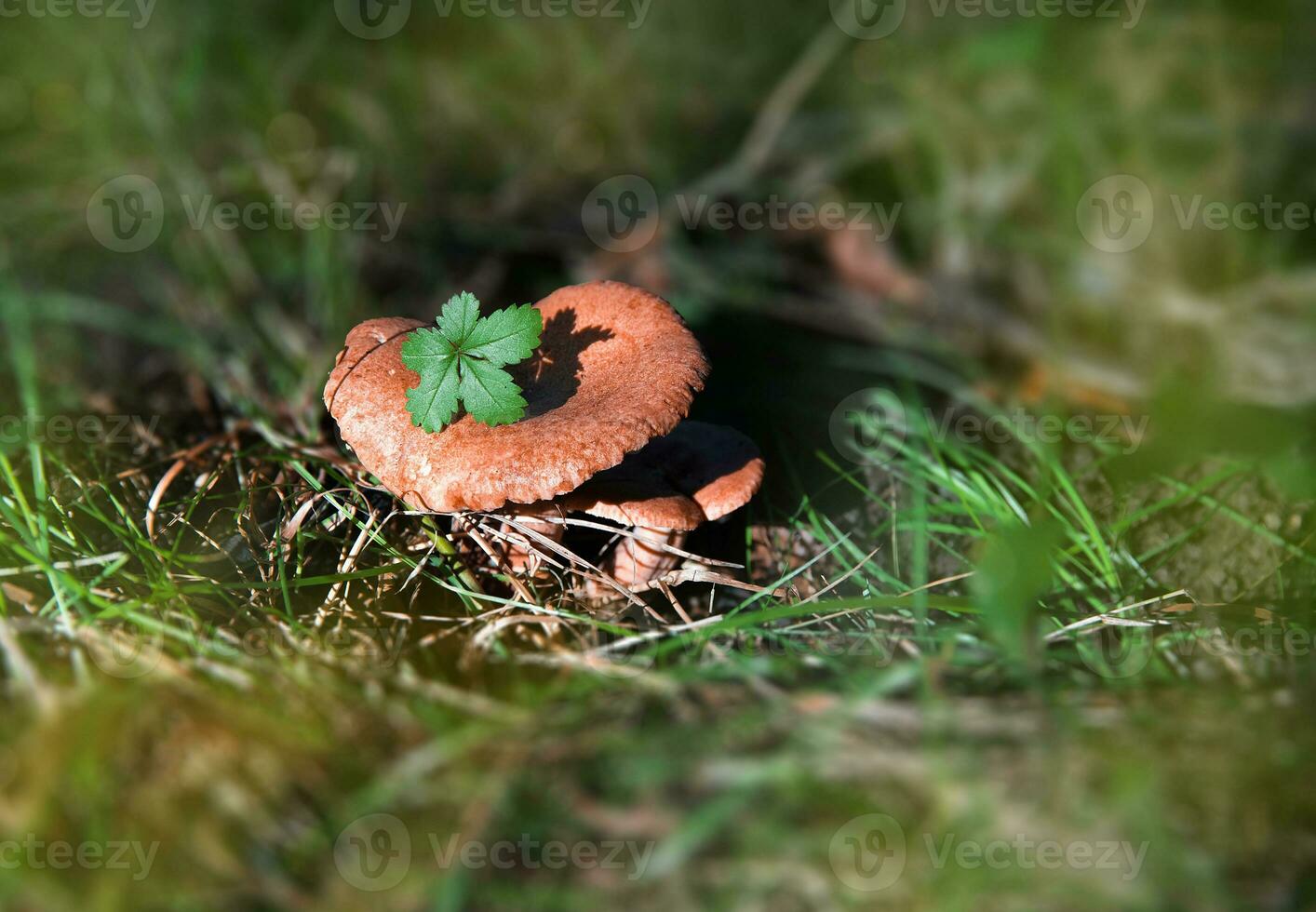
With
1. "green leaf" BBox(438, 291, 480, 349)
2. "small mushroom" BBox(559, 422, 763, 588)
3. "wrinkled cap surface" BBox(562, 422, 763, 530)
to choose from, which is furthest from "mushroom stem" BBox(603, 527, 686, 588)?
"green leaf" BBox(438, 291, 480, 349)

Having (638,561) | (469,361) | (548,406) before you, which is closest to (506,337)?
(469,361)

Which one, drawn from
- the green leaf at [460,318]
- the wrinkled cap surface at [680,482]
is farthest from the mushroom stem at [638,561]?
the green leaf at [460,318]

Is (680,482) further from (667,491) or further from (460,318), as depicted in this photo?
(460,318)

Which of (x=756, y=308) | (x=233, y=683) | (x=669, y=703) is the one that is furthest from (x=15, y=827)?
(x=756, y=308)

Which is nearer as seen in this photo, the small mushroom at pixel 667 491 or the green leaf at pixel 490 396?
the green leaf at pixel 490 396

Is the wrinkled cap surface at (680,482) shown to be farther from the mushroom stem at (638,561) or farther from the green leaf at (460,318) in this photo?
the green leaf at (460,318)

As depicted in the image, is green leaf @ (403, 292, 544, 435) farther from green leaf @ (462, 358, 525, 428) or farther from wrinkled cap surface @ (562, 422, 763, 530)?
wrinkled cap surface @ (562, 422, 763, 530)
